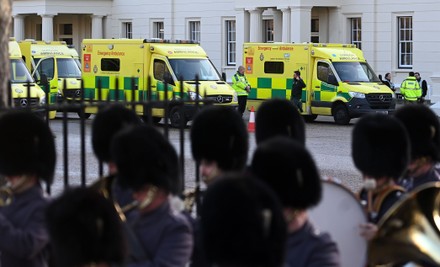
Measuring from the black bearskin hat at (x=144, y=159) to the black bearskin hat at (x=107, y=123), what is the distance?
2.92 feet

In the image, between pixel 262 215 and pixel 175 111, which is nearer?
pixel 262 215

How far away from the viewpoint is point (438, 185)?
516 centimetres

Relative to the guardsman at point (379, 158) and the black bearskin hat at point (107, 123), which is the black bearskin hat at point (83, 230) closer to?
the guardsman at point (379, 158)

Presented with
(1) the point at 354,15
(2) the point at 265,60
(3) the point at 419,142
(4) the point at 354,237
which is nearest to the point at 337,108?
(2) the point at 265,60

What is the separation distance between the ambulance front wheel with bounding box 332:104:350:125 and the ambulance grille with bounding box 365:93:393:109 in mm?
548

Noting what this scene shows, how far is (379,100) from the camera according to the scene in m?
24.0

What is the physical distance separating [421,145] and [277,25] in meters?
28.8

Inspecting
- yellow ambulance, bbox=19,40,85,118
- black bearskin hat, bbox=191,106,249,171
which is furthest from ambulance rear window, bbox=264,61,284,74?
black bearskin hat, bbox=191,106,249,171

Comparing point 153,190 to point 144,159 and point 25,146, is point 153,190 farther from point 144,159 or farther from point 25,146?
point 25,146

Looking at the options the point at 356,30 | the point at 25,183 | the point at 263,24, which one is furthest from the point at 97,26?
the point at 25,183

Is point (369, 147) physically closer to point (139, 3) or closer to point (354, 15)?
point (354, 15)

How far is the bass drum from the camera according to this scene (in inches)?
190

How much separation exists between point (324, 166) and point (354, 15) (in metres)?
18.6

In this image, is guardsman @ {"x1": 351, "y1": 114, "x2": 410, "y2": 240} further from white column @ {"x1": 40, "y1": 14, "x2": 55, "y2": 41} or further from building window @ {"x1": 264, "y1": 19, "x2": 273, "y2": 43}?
white column @ {"x1": 40, "y1": 14, "x2": 55, "y2": 41}
